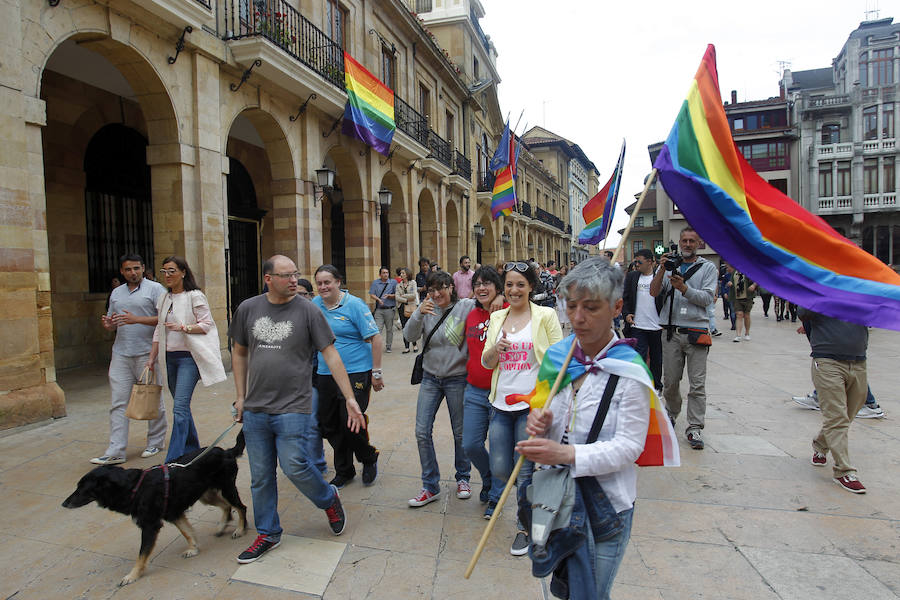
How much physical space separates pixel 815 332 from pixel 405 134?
12923mm

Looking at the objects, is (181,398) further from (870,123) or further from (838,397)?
(870,123)

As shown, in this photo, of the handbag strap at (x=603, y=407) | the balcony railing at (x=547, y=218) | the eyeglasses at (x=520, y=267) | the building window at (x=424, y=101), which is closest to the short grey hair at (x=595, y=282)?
the handbag strap at (x=603, y=407)

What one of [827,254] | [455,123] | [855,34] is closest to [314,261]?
[827,254]

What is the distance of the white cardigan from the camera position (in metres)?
4.41

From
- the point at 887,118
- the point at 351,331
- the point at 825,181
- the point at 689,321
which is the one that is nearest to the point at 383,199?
the point at 689,321

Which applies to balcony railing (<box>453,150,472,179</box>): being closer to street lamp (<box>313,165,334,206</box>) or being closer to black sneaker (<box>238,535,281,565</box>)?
street lamp (<box>313,165,334,206</box>)

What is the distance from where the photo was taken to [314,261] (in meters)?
11.8

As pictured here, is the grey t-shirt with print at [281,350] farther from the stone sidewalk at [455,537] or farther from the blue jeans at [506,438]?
the blue jeans at [506,438]

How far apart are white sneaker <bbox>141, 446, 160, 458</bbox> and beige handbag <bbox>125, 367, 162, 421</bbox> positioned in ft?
2.22

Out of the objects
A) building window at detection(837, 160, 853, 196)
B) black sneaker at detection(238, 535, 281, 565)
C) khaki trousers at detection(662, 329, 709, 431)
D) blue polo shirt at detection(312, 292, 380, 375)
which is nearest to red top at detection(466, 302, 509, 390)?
blue polo shirt at detection(312, 292, 380, 375)

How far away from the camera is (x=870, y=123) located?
39469 mm

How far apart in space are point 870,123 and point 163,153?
160 ft

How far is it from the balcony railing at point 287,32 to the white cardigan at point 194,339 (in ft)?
21.4

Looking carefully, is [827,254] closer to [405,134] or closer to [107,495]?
[107,495]
